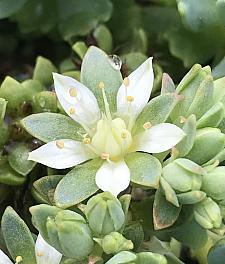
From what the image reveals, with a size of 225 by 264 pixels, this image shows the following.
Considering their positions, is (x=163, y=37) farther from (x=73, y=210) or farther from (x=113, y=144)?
(x=73, y=210)

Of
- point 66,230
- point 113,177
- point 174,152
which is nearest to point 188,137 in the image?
point 174,152

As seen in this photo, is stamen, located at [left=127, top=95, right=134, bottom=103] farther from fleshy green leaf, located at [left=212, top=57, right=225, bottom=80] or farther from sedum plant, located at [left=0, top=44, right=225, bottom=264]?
fleshy green leaf, located at [left=212, top=57, right=225, bottom=80]

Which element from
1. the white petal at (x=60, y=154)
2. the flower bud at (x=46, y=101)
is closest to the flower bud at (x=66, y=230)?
the white petal at (x=60, y=154)

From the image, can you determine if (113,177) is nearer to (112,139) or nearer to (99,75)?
(112,139)

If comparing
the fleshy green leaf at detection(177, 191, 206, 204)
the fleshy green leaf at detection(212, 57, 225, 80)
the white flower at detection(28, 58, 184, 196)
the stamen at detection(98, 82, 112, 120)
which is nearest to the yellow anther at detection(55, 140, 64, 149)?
the white flower at detection(28, 58, 184, 196)

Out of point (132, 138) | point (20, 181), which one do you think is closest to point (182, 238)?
point (132, 138)

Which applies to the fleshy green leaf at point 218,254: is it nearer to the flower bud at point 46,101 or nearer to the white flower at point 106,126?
the white flower at point 106,126

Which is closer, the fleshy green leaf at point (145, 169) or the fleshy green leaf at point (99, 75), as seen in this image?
the fleshy green leaf at point (145, 169)
